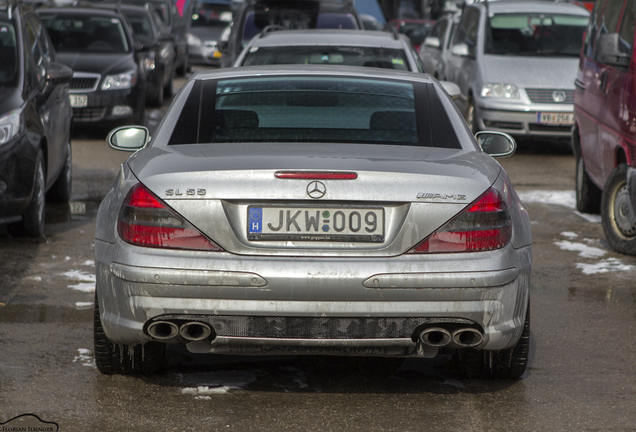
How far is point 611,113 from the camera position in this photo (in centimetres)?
757

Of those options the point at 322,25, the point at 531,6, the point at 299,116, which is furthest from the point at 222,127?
the point at 531,6

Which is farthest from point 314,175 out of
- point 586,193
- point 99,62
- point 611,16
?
point 99,62

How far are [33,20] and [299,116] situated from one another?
484cm

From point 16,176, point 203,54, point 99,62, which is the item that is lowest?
point 203,54

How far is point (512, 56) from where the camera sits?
1293cm

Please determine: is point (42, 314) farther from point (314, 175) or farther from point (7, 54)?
point (7, 54)

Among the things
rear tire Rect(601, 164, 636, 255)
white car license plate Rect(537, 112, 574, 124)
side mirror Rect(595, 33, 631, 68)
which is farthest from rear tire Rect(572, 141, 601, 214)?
white car license plate Rect(537, 112, 574, 124)

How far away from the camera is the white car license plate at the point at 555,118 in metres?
12.3

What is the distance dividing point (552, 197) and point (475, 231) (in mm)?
6263

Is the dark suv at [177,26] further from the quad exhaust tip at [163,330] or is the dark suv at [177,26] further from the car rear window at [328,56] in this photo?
the quad exhaust tip at [163,330]

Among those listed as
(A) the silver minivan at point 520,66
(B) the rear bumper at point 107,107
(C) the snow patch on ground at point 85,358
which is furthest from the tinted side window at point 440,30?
(C) the snow patch on ground at point 85,358

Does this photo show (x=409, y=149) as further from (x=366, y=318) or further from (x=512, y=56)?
(x=512, y=56)

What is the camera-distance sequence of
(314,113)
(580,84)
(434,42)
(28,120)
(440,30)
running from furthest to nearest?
(440,30) → (434,42) → (580,84) → (28,120) → (314,113)

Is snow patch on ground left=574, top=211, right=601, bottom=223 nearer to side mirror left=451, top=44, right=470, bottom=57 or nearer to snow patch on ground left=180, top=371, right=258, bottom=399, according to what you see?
side mirror left=451, top=44, right=470, bottom=57
